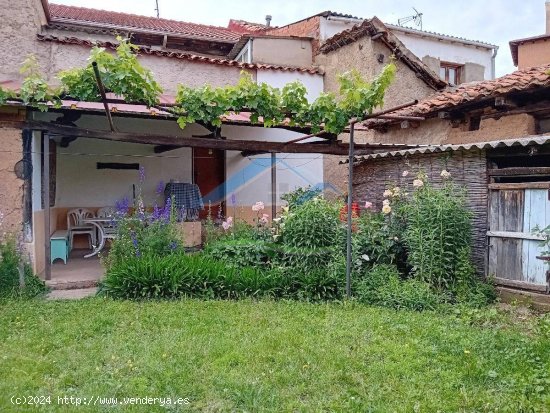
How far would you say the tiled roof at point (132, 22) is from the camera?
12680mm

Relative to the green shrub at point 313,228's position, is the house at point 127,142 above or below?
above

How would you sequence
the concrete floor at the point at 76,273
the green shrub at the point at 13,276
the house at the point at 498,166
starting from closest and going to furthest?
the house at the point at 498,166, the green shrub at the point at 13,276, the concrete floor at the point at 76,273

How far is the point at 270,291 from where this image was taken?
664 cm

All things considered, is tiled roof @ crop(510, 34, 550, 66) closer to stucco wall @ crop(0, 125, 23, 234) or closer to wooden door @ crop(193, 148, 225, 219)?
wooden door @ crop(193, 148, 225, 219)

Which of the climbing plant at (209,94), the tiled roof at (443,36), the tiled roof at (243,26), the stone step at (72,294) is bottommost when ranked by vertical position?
the stone step at (72,294)

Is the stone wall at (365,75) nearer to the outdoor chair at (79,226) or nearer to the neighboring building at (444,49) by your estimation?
the neighboring building at (444,49)

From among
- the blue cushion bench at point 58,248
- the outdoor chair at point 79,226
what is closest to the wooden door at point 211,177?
the outdoor chair at point 79,226

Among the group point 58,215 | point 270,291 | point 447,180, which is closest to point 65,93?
point 270,291

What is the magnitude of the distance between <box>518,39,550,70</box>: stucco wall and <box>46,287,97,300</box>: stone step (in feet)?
38.7

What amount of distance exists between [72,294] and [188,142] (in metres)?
2.88

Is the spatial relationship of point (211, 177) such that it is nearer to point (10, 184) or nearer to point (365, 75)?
point (365, 75)

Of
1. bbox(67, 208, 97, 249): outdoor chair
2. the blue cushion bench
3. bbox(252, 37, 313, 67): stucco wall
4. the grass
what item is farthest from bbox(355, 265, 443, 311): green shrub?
bbox(252, 37, 313, 67): stucco wall

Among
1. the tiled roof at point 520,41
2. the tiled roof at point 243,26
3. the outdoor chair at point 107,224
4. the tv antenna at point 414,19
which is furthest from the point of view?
the tv antenna at point 414,19

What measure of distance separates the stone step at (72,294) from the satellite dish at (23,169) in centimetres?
182
